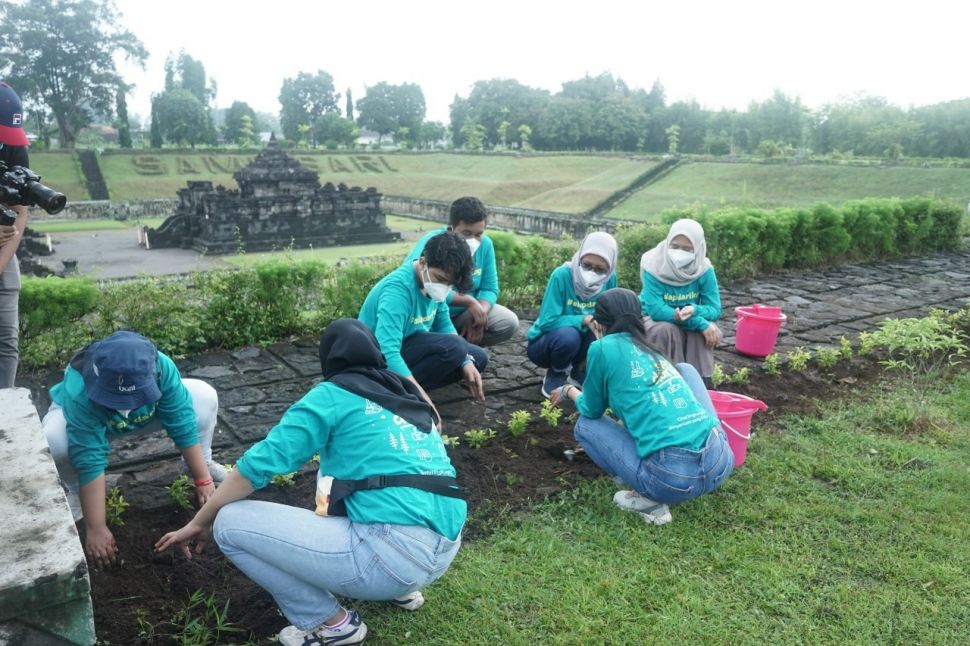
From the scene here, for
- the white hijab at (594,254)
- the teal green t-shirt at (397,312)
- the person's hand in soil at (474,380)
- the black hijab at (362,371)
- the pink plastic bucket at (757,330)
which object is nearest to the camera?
the black hijab at (362,371)

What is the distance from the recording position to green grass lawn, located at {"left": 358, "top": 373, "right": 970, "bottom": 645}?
263cm

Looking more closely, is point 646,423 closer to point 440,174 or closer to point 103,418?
point 103,418

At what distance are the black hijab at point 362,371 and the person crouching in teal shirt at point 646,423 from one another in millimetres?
1160

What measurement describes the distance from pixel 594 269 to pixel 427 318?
1.22 metres

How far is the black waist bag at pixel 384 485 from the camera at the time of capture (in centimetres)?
236

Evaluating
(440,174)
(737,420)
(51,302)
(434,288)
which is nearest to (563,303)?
(434,288)

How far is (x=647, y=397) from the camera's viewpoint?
10.7ft

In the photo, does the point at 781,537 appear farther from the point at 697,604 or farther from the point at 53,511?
the point at 53,511

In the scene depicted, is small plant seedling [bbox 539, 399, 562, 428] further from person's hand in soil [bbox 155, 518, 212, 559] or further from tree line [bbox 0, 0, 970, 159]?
tree line [bbox 0, 0, 970, 159]

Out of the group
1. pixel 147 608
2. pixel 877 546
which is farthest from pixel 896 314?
pixel 147 608

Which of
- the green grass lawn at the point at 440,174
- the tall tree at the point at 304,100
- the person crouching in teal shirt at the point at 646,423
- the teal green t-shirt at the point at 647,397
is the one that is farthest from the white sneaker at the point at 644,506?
the tall tree at the point at 304,100

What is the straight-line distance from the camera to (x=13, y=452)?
2.45 metres

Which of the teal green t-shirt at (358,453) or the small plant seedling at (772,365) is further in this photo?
the small plant seedling at (772,365)

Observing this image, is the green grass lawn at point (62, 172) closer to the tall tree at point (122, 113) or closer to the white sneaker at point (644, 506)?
the tall tree at point (122, 113)
